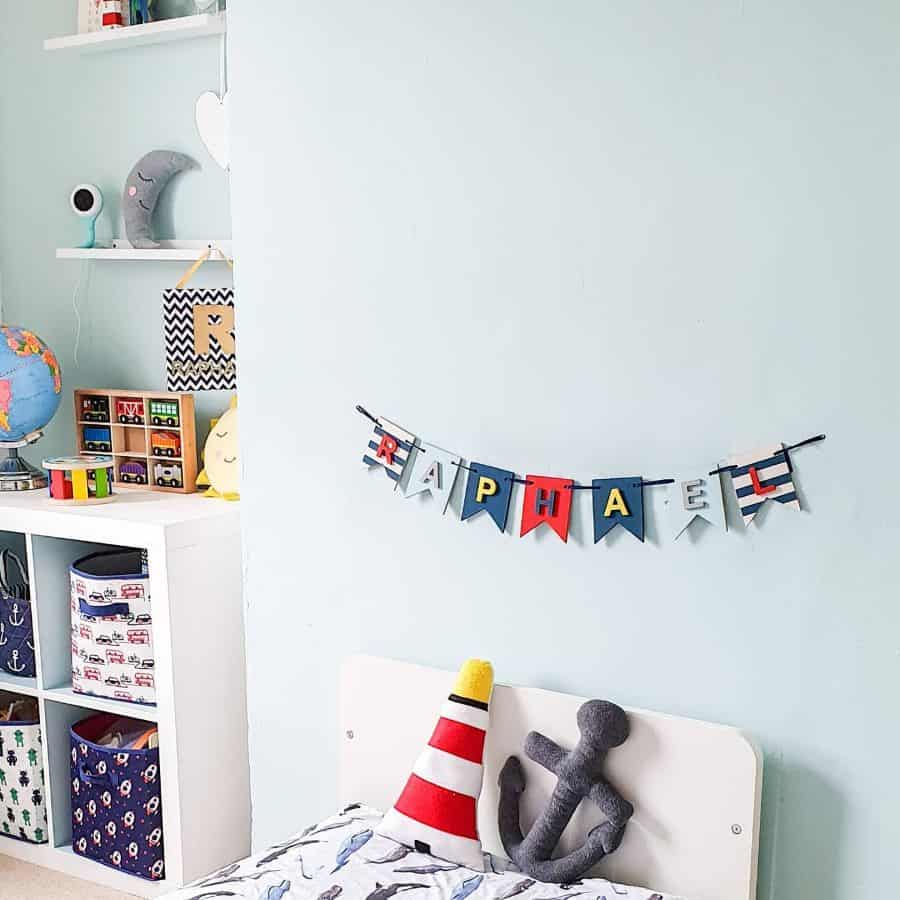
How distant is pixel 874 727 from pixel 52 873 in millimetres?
1829

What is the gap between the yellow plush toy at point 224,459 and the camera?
2619 mm

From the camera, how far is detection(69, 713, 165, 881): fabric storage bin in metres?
2.49

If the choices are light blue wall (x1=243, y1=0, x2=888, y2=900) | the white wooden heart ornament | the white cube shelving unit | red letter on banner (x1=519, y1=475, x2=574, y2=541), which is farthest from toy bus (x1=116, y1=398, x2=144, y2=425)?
red letter on banner (x1=519, y1=475, x2=574, y2=541)

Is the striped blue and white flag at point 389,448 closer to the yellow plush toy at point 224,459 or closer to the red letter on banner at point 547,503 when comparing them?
the red letter on banner at point 547,503

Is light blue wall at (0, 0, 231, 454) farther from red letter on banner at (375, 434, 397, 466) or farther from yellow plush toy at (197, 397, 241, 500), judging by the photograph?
red letter on banner at (375, 434, 397, 466)

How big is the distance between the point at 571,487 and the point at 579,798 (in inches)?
18.4

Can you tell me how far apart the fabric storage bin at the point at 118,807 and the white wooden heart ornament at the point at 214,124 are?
1247 mm

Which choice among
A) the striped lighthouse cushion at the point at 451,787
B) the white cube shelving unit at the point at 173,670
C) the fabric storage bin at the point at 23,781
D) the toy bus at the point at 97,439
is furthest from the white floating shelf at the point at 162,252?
the striped lighthouse cushion at the point at 451,787

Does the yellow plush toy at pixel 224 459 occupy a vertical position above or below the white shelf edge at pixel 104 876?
above

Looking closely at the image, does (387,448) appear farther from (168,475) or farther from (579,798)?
(168,475)

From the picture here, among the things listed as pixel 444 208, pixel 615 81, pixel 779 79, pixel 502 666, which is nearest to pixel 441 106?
pixel 444 208

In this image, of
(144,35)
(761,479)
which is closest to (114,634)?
(144,35)

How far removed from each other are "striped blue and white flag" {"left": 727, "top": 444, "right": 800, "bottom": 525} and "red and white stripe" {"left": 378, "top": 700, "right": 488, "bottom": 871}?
1.73 feet

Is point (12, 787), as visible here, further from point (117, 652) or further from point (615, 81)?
point (615, 81)
